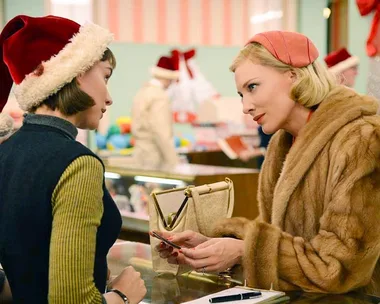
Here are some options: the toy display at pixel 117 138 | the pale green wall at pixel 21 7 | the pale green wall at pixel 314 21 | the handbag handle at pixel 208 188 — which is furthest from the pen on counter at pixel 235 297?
the pale green wall at pixel 314 21

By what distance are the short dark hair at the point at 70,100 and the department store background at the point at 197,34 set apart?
6856 millimetres

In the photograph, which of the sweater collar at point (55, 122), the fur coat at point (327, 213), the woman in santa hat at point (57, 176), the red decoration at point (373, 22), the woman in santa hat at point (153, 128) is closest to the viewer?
the woman in santa hat at point (57, 176)

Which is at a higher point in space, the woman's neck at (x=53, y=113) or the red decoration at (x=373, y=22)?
the woman's neck at (x=53, y=113)

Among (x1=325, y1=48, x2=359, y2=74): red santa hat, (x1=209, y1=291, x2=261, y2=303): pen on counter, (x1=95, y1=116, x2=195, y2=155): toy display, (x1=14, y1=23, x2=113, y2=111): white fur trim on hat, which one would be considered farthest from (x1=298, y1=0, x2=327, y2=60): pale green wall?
(x1=14, y1=23, x2=113, y2=111): white fur trim on hat

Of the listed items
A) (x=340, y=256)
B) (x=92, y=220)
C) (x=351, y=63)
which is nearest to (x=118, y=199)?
(x=351, y=63)

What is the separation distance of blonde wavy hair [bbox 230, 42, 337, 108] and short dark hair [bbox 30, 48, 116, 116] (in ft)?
2.70

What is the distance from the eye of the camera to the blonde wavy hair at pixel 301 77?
2.52 m

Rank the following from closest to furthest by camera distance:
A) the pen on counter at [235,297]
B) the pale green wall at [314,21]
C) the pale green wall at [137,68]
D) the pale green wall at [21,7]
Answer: the pen on counter at [235,297], the pale green wall at [21,7], the pale green wall at [137,68], the pale green wall at [314,21]

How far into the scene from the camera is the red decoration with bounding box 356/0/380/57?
179 inches

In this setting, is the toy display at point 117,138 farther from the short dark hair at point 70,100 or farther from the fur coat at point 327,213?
the short dark hair at point 70,100

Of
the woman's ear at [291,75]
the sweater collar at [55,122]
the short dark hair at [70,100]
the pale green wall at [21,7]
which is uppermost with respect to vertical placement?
the short dark hair at [70,100]

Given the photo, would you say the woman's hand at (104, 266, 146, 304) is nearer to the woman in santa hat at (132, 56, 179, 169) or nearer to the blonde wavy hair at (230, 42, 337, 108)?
the blonde wavy hair at (230, 42, 337, 108)

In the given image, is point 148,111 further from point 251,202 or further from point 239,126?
point 239,126

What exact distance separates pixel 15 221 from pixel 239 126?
1014 centimetres
